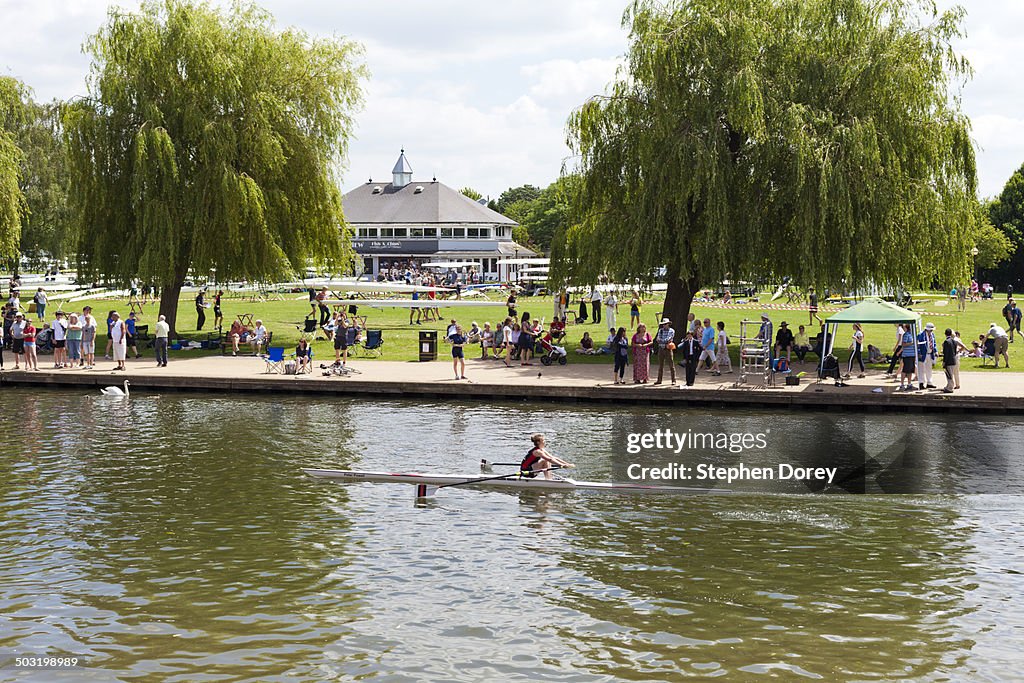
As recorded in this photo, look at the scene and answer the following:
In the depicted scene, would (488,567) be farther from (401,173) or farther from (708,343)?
(401,173)

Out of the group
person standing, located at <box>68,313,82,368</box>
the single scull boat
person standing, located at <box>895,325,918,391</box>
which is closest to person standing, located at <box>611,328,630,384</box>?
person standing, located at <box>895,325,918,391</box>

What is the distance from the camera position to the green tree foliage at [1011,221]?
89000 millimetres

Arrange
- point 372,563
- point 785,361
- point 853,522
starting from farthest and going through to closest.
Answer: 1. point 785,361
2. point 853,522
3. point 372,563

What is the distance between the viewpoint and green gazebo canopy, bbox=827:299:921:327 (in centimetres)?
2909

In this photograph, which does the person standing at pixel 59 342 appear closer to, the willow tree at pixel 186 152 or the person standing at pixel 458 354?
the willow tree at pixel 186 152

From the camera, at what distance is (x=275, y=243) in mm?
41250

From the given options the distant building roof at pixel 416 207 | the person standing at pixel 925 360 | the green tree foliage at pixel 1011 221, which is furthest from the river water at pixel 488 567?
the distant building roof at pixel 416 207

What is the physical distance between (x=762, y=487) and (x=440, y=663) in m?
9.59

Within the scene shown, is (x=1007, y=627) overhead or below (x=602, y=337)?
below

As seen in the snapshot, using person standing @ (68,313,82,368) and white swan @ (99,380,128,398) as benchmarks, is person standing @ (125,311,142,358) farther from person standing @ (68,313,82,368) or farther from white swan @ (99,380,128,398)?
white swan @ (99,380,128,398)

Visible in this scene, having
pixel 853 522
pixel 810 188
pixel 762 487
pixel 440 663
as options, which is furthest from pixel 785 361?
pixel 440 663

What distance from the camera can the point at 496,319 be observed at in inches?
2013

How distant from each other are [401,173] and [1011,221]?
224ft

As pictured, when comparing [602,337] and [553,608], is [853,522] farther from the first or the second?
[602,337]
